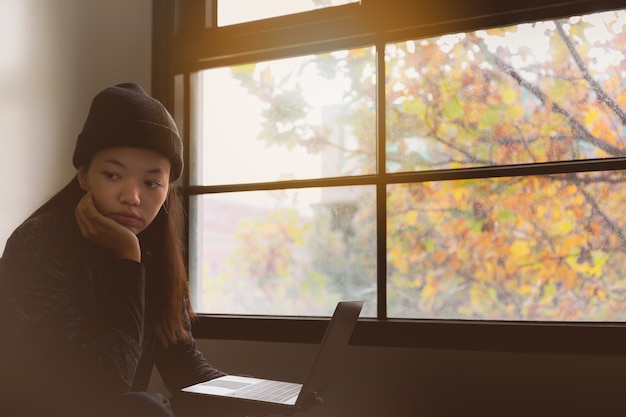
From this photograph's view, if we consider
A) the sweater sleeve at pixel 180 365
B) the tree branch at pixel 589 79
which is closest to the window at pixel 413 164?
the tree branch at pixel 589 79

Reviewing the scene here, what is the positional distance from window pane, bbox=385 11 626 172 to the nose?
81 cm

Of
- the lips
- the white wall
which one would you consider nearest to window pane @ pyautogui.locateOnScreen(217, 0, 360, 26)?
the white wall

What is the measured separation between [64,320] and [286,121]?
41.4 inches

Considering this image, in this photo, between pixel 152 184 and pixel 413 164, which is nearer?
pixel 152 184

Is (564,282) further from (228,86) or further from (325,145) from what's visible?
(228,86)

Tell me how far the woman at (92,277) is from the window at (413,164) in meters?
0.60

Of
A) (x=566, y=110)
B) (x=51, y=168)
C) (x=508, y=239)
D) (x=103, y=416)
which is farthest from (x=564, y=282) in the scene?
(x=51, y=168)

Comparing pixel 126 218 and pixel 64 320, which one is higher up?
pixel 126 218

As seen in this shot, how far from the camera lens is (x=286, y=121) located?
2.05 metres

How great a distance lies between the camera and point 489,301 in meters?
1.74

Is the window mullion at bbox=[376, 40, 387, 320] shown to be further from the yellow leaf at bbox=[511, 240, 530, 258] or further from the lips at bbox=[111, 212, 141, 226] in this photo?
the lips at bbox=[111, 212, 141, 226]

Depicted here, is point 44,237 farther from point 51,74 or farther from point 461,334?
point 461,334

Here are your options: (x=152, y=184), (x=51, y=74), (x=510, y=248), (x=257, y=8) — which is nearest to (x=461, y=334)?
(x=510, y=248)

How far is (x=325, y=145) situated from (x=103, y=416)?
1074mm
